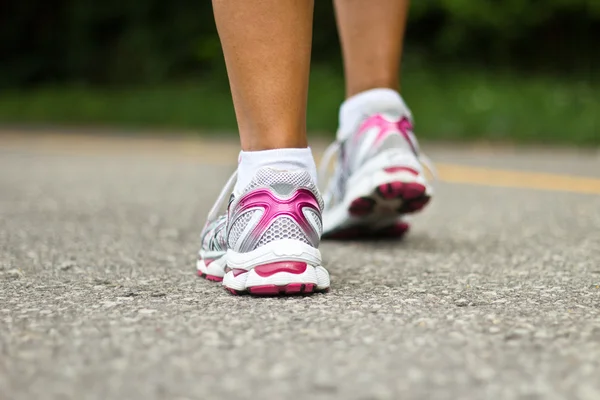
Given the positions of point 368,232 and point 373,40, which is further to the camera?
point 368,232

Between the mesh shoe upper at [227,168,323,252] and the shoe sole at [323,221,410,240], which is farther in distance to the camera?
the shoe sole at [323,221,410,240]

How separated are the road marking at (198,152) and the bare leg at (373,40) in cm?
179

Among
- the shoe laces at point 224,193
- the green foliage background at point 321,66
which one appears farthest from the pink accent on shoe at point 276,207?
the green foliage background at point 321,66

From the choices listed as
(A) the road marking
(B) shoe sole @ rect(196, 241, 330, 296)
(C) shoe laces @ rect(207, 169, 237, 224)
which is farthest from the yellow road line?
(B) shoe sole @ rect(196, 241, 330, 296)

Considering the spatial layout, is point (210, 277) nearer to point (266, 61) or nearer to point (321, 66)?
point (266, 61)

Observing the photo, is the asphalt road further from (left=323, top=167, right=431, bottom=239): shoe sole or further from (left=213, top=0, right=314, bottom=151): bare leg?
(left=213, top=0, right=314, bottom=151): bare leg

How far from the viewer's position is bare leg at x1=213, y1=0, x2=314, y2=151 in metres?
1.66

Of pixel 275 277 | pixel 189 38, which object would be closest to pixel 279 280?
pixel 275 277

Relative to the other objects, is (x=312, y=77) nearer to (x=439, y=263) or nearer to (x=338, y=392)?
(x=439, y=263)

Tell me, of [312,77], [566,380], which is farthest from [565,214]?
[312,77]

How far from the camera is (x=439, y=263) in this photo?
2037mm

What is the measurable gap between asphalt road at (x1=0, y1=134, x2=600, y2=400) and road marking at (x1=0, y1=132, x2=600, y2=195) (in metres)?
1.32

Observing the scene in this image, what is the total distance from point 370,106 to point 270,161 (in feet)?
2.24

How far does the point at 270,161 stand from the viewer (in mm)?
1656
